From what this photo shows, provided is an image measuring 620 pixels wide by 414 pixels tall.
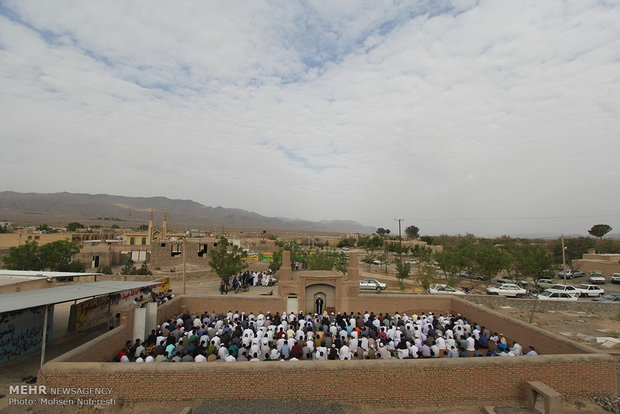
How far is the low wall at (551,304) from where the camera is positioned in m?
23.8

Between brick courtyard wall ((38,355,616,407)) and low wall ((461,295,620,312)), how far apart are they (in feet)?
52.4

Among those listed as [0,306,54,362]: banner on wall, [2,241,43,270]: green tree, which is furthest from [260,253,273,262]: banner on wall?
[0,306,54,362]: banner on wall

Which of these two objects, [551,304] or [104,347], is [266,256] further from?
[104,347]

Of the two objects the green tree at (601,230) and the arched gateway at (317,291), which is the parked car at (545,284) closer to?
the arched gateway at (317,291)

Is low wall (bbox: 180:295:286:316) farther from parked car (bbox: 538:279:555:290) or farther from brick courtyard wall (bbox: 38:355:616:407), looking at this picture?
parked car (bbox: 538:279:555:290)

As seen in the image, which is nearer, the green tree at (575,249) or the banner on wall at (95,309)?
the banner on wall at (95,309)

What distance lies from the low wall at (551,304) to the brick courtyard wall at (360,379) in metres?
16.0

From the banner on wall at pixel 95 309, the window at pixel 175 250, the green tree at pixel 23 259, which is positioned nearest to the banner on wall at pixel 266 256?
the window at pixel 175 250

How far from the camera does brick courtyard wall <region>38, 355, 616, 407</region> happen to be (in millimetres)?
8750

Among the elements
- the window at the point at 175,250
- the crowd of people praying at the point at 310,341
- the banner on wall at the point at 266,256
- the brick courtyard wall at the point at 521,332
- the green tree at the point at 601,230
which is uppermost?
the green tree at the point at 601,230

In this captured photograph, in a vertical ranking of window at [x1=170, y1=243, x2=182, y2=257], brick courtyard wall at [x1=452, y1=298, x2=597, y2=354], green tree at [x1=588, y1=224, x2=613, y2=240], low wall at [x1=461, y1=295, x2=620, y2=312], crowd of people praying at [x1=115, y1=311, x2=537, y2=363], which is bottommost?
low wall at [x1=461, y1=295, x2=620, y2=312]

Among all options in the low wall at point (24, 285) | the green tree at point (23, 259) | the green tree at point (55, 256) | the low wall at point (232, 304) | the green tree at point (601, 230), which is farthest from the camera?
the green tree at point (601, 230)

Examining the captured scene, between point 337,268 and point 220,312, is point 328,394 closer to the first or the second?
point 220,312

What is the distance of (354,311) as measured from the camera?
62.8 feet
